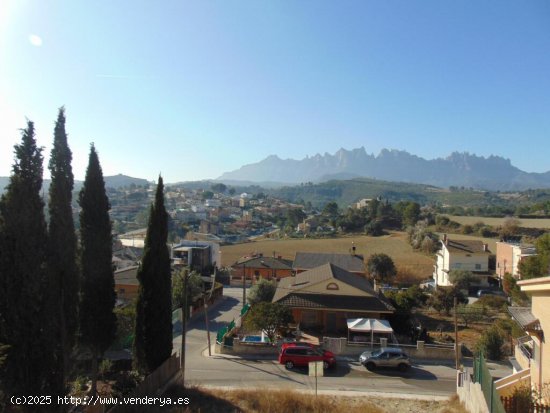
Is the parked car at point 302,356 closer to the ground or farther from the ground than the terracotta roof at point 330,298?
closer to the ground

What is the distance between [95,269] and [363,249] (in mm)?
61601

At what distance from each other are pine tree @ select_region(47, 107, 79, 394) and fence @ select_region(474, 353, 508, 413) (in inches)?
412

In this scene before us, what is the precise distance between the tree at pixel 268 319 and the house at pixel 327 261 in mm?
21074

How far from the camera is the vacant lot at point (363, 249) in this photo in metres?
61.4

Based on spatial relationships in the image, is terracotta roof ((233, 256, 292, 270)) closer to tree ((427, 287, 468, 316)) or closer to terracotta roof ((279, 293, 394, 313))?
tree ((427, 287, 468, 316))

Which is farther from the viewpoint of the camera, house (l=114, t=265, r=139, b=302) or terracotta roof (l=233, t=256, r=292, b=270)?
terracotta roof (l=233, t=256, r=292, b=270)

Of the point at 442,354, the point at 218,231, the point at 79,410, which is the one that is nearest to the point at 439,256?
the point at 442,354

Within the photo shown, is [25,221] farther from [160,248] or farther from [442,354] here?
[442,354]

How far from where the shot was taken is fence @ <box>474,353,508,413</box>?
362 inches

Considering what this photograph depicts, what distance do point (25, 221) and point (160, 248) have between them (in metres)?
5.81

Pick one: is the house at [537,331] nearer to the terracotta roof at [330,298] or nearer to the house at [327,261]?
the terracotta roof at [330,298]

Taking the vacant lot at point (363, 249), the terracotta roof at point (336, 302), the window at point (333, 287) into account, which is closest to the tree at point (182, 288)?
the terracotta roof at point (336, 302)

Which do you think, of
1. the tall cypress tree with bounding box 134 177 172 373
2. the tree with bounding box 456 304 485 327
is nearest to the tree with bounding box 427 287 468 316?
the tree with bounding box 456 304 485 327

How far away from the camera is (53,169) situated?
43.9 feet
